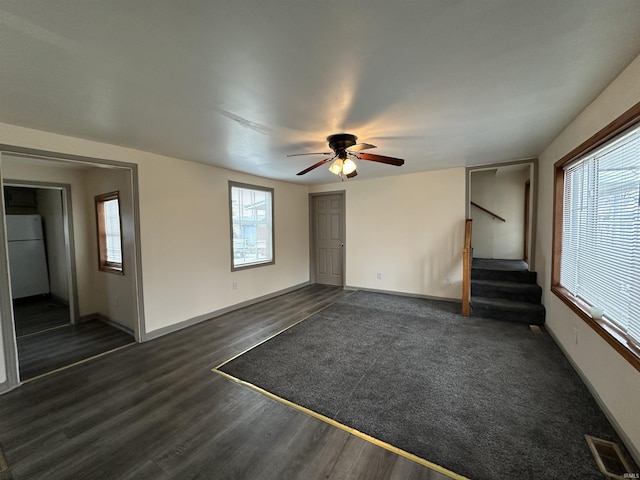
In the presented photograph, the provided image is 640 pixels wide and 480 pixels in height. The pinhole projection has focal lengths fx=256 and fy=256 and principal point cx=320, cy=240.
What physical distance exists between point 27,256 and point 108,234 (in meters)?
2.53

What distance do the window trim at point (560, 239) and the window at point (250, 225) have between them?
14.6 feet

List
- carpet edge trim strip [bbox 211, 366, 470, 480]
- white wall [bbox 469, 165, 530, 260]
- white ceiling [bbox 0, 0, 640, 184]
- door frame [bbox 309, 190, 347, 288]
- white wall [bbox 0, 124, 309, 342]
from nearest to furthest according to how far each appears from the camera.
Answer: white ceiling [bbox 0, 0, 640, 184]
carpet edge trim strip [bbox 211, 366, 470, 480]
white wall [bbox 0, 124, 309, 342]
white wall [bbox 469, 165, 530, 260]
door frame [bbox 309, 190, 347, 288]

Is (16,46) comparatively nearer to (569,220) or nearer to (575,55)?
(575,55)

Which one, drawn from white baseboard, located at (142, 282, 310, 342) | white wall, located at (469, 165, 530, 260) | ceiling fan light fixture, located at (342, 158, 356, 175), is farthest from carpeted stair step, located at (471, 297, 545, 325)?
white baseboard, located at (142, 282, 310, 342)

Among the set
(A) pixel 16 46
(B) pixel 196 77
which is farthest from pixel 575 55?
(A) pixel 16 46

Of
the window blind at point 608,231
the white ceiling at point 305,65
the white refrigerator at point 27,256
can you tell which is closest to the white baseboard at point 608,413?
the window blind at point 608,231

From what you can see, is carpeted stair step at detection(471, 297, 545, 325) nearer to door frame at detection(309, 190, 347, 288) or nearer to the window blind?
the window blind

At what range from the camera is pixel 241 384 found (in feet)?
7.83

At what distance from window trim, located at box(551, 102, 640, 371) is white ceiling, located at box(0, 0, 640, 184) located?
1.11ft

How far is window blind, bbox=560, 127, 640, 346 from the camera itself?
5.73ft

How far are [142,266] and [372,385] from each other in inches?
122

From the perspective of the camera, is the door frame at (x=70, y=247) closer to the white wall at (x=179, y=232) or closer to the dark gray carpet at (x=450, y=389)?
the white wall at (x=179, y=232)

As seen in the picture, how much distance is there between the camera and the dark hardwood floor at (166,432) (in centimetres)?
155

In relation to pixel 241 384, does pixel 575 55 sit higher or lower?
higher
